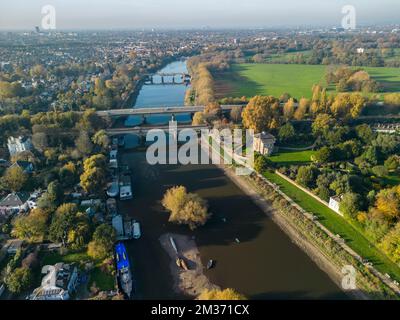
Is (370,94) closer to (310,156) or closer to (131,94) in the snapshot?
(310,156)

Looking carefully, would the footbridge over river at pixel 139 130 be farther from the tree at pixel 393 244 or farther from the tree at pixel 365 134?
the tree at pixel 393 244

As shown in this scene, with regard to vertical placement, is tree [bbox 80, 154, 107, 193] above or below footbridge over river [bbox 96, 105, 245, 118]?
below

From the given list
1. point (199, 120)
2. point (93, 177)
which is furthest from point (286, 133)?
point (93, 177)

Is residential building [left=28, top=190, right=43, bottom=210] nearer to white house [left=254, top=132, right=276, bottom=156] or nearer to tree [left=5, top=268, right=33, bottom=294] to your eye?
tree [left=5, top=268, right=33, bottom=294]

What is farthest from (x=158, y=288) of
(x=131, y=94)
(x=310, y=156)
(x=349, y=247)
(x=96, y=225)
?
(x=131, y=94)

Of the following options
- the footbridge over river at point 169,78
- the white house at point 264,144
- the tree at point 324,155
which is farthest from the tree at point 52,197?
the footbridge over river at point 169,78

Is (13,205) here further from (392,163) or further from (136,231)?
(392,163)

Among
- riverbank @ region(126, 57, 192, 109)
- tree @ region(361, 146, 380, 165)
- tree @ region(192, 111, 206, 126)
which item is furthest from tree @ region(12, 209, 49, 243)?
riverbank @ region(126, 57, 192, 109)
